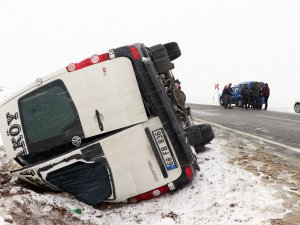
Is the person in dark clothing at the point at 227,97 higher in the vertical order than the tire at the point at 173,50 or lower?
lower

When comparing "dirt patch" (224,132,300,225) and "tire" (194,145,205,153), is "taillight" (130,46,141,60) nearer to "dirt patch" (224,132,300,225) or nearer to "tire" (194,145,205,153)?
"dirt patch" (224,132,300,225)

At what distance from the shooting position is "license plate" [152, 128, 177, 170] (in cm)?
476

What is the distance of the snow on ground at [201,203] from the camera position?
4.12 m

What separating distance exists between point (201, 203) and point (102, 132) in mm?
1636

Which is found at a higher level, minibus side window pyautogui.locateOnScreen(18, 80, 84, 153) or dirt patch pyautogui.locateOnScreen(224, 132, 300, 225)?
minibus side window pyautogui.locateOnScreen(18, 80, 84, 153)

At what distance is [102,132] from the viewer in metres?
4.66

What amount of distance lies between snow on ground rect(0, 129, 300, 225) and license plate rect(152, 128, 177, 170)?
0.58 metres

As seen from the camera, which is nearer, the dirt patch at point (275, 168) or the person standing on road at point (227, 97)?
the dirt patch at point (275, 168)

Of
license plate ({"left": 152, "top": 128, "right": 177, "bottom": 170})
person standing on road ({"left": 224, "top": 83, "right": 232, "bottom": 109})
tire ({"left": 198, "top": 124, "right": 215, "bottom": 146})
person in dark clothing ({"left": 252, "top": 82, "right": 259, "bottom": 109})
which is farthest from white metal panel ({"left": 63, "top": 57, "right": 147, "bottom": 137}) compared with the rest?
person standing on road ({"left": 224, "top": 83, "right": 232, "bottom": 109})

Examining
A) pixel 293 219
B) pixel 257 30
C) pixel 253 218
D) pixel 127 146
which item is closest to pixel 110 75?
pixel 127 146

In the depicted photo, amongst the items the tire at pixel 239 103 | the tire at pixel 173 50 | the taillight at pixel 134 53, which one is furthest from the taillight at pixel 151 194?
the tire at pixel 239 103

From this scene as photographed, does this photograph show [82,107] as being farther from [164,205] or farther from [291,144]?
[291,144]

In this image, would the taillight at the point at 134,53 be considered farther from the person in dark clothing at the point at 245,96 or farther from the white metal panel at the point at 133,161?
the person in dark clothing at the point at 245,96

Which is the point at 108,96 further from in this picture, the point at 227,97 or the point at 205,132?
the point at 227,97
